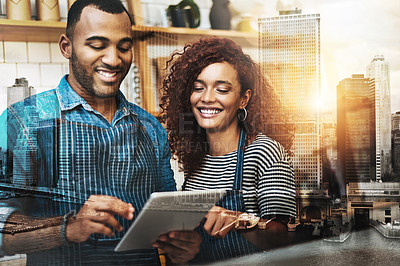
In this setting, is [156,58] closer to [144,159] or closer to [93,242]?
[144,159]

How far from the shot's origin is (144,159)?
2.11 m

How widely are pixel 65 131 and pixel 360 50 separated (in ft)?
5.31

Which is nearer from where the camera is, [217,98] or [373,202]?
[217,98]

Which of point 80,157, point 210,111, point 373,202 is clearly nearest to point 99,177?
point 80,157

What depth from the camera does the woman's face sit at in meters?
2.05

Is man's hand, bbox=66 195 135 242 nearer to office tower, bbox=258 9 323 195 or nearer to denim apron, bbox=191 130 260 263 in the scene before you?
denim apron, bbox=191 130 260 263

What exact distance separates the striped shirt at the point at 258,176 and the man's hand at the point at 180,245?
0.25 m

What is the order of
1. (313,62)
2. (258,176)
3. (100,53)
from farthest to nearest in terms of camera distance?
(313,62), (258,176), (100,53)

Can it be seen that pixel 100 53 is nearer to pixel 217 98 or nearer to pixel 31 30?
pixel 31 30

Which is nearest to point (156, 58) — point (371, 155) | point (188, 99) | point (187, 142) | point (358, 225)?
point (188, 99)

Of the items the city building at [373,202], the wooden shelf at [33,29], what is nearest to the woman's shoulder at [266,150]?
the city building at [373,202]

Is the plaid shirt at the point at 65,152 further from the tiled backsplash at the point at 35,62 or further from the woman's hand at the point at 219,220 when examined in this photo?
the woman's hand at the point at 219,220

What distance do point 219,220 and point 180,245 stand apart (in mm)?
245

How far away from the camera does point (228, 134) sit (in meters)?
2.10
